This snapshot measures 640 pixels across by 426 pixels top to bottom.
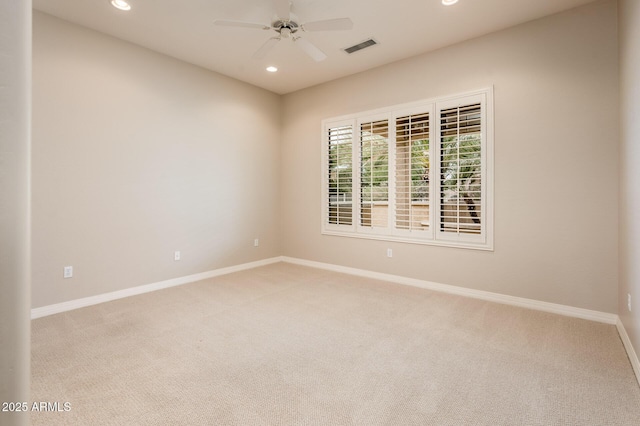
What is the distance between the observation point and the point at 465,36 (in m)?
3.80

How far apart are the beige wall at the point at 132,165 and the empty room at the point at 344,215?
0.08 feet

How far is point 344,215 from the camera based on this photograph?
5.13 meters

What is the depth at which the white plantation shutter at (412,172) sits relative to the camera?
13.9 ft

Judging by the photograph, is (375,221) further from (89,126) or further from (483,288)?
(89,126)

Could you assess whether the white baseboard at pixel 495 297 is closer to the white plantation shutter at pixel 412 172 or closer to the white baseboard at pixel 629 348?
the white baseboard at pixel 629 348

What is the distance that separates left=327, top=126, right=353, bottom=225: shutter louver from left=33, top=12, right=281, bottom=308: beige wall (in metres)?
1.28

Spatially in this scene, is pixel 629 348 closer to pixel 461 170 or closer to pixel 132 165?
pixel 461 170

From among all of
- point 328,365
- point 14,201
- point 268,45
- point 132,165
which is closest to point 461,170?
point 268,45

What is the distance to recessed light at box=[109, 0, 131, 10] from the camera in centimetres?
311

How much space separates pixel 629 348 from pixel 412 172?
8.78 ft

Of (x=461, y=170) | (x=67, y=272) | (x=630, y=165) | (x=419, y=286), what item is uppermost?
(x=461, y=170)

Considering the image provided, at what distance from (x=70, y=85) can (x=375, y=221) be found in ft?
13.1

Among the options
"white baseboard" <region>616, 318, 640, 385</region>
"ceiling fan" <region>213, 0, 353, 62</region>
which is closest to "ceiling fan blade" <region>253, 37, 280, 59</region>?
"ceiling fan" <region>213, 0, 353, 62</region>

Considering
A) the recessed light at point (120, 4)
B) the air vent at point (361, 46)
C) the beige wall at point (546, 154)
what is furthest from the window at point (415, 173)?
the recessed light at point (120, 4)
